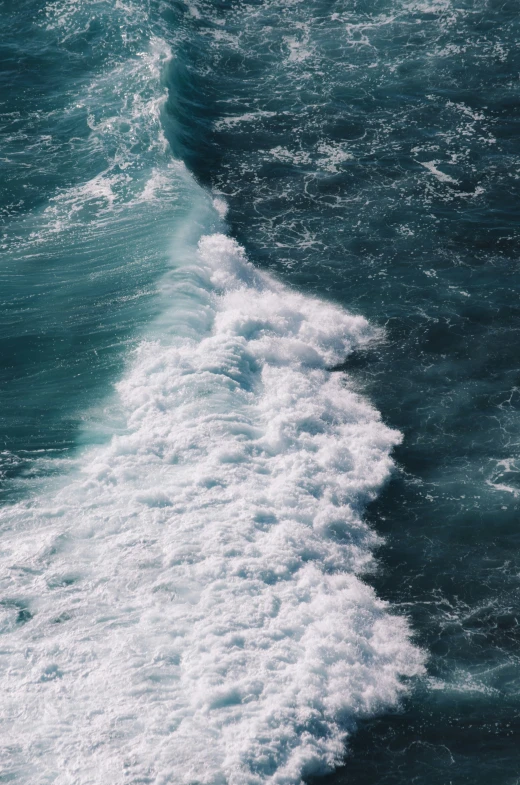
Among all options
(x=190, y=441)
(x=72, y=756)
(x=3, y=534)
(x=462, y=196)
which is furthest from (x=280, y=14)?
(x=72, y=756)

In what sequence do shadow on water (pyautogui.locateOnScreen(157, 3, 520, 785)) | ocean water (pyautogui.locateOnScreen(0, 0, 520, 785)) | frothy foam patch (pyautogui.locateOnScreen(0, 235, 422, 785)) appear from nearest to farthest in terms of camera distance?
frothy foam patch (pyautogui.locateOnScreen(0, 235, 422, 785)) < ocean water (pyautogui.locateOnScreen(0, 0, 520, 785)) < shadow on water (pyautogui.locateOnScreen(157, 3, 520, 785))

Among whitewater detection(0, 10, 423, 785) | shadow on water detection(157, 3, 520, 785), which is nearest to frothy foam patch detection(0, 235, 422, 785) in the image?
whitewater detection(0, 10, 423, 785)

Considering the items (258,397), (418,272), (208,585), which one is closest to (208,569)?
(208,585)

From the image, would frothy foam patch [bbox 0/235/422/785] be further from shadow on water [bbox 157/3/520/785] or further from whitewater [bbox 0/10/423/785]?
shadow on water [bbox 157/3/520/785]

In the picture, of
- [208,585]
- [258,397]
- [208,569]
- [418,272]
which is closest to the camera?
[208,585]

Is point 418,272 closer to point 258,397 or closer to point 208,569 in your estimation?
point 258,397

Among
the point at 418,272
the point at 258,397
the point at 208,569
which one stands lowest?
the point at 208,569
